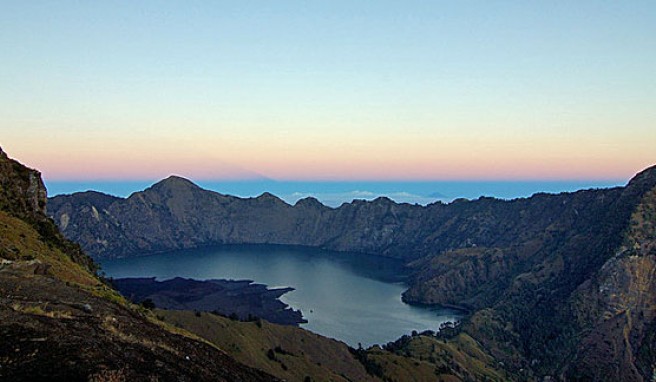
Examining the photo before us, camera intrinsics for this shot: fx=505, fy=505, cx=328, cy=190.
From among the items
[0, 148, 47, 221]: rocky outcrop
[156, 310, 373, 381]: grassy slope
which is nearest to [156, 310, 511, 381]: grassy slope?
[156, 310, 373, 381]: grassy slope

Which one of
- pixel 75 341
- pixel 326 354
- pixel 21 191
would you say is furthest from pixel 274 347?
pixel 75 341

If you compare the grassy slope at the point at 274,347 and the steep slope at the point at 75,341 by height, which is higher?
the steep slope at the point at 75,341

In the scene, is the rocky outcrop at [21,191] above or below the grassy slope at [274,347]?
above

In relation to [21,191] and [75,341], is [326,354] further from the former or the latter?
[75,341]

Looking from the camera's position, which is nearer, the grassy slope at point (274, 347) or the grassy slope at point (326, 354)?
the grassy slope at point (274, 347)

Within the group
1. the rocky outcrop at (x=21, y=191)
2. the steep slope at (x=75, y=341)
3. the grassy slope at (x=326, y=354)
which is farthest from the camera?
the grassy slope at (x=326, y=354)

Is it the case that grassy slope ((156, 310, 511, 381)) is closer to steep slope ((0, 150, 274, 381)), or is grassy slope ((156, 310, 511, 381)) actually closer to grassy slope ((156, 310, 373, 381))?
grassy slope ((156, 310, 373, 381))

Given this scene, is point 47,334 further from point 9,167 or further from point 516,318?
point 516,318

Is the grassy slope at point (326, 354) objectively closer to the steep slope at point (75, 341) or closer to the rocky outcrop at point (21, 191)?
the rocky outcrop at point (21, 191)

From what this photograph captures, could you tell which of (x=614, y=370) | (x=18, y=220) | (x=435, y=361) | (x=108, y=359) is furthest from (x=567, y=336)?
(x=108, y=359)

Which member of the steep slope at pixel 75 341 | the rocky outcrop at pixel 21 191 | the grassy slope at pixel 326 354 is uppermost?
the rocky outcrop at pixel 21 191

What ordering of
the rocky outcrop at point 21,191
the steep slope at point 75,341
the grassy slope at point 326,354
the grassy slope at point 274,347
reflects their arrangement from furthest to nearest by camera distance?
the grassy slope at point 326,354 → the grassy slope at point 274,347 → the rocky outcrop at point 21,191 → the steep slope at point 75,341

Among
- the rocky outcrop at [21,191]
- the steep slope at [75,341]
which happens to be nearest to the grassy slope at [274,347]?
the rocky outcrop at [21,191]
